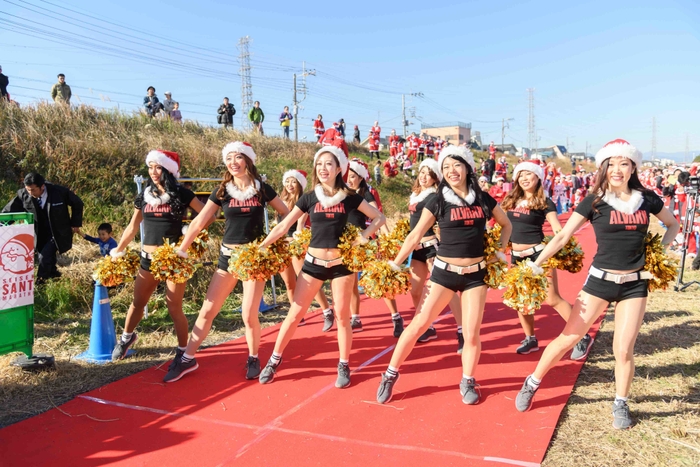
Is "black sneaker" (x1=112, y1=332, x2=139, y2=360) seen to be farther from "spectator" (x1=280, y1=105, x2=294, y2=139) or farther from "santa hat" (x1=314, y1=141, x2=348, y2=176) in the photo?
"spectator" (x1=280, y1=105, x2=294, y2=139)

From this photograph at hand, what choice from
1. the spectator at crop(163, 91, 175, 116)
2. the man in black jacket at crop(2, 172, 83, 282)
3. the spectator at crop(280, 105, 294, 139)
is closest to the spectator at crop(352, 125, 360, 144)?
the spectator at crop(280, 105, 294, 139)

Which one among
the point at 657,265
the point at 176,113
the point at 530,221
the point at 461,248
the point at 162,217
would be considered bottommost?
the point at 657,265

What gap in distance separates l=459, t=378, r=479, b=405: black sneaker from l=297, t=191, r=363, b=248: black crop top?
154 cm

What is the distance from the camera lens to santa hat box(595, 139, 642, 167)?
3.83 meters

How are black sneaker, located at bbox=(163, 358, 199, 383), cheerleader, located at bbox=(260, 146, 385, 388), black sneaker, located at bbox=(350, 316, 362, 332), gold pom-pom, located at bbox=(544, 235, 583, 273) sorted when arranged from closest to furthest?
cheerleader, located at bbox=(260, 146, 385, 388), black sneaker, located at bbox=(163, 358, 199, 383), gold pom-pom, located at bbox=(544, 235, 583, 273), black sneaker, located at bbox=(350, 316, 362, 332)

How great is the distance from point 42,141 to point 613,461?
14.0 meters

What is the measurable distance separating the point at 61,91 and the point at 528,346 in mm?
15053

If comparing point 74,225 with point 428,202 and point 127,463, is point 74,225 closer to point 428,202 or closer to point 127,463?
point 127,463

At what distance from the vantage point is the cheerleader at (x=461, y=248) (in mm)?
4070

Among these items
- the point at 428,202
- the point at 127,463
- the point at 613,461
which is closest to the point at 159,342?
the point at 127,463

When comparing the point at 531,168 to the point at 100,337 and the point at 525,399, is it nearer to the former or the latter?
the point at 525,399

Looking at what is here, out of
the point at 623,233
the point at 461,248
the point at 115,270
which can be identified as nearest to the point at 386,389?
the point at 461,248

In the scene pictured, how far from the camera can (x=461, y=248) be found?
407 cm

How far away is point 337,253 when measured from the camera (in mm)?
4531
